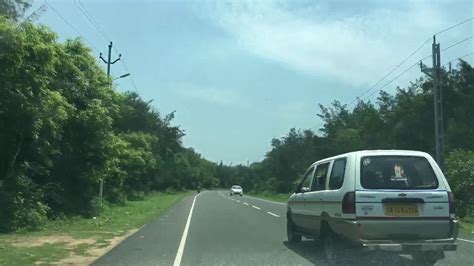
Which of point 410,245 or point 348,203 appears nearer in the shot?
point 410,245

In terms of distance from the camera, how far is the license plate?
10.4 m

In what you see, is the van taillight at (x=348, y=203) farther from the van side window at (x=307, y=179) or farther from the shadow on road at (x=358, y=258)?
the van side window at (x=307, y=179)

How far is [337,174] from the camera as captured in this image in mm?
11430

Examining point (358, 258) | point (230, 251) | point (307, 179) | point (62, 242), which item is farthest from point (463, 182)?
point (62, 242)

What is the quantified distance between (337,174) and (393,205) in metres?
1.38

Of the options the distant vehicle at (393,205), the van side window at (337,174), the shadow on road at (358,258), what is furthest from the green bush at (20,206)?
the distant vehicle at (393,205)

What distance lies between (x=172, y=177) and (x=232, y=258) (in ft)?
300

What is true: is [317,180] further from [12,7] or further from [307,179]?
[12,7]

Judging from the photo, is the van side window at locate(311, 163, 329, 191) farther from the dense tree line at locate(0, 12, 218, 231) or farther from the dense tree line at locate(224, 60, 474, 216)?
the dense tree line at locate(224, 60, 474, 216)

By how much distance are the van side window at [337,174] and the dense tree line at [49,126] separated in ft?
33.9

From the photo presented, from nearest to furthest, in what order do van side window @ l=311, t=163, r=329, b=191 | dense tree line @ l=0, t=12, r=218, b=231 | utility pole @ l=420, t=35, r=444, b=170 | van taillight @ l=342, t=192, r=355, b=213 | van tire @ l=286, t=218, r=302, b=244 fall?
van taillight @ l=342, t=192, r=355, b=213 < van side window @ l=311, t=163, r=329, b=191 < van tire @ l=286, t=218, r=302, b=244 < dense tree line @ l=0, t=12, r=218, b=231 < utility pole @ l=420, t=35, r=444, b=170

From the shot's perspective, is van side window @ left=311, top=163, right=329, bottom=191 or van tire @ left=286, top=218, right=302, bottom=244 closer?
van side window @ left=311, top=163, right=329, bottom=191

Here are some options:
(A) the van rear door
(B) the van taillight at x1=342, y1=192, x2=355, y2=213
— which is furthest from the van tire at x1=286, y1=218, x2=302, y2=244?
(A) the van rear door

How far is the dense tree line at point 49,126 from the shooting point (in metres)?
17.9
